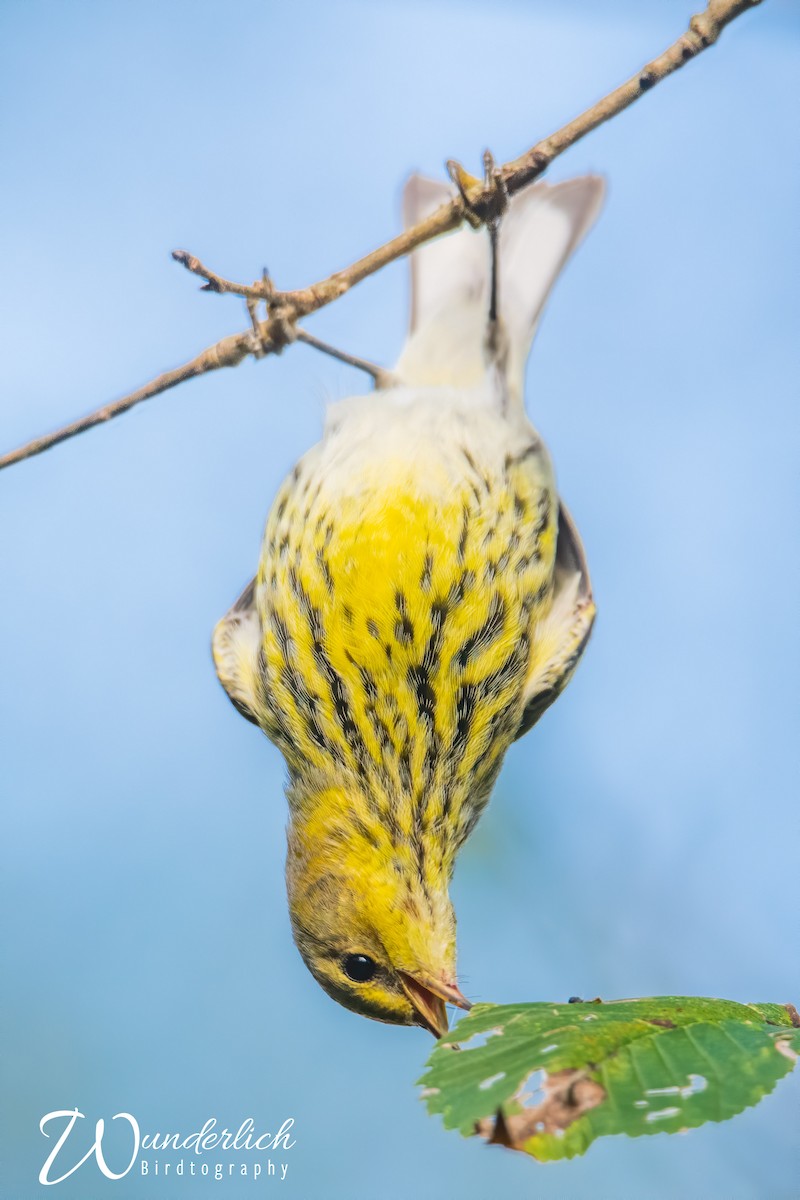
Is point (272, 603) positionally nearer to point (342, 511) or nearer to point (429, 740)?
point (342, 511)

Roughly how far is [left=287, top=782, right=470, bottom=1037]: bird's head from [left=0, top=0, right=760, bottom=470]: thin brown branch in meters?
0.87

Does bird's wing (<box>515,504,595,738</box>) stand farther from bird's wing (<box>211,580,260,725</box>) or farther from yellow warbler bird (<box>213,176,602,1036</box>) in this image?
bird's wing (<box>211,580,260,725</box>)

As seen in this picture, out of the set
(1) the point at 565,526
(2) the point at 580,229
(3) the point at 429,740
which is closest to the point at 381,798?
(3) the point at 429,740

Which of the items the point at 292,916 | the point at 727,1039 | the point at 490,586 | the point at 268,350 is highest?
the point at 268,350

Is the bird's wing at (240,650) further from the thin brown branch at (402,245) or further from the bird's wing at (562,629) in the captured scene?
the thin brown branch at (402,245)

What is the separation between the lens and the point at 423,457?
2.25 m

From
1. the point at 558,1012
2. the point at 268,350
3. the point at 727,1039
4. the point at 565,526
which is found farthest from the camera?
the point at 565,526

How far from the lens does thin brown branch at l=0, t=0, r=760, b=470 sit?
1.77 m

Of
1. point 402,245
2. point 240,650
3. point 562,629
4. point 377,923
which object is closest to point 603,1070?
Answer: point 377,923

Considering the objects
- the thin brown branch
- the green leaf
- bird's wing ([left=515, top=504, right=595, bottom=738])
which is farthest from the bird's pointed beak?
the thin brown branch

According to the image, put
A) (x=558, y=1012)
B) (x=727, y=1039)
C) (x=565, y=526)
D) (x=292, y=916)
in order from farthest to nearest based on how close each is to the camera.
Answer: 1. (x=565, y=526)
2. (x=292, y=916)
3. (x=558, y=1012)
4. (x=727, y=1039)

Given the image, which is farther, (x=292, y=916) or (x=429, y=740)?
(x=292, y=916)

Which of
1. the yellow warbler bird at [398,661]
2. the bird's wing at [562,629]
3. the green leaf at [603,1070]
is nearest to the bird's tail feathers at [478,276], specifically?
the yellow warbler bird at [398,661]

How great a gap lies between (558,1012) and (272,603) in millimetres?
1167
